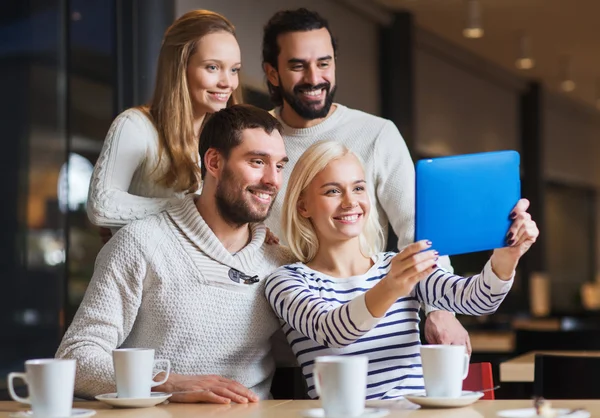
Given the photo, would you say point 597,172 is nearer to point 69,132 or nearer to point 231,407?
point 69,132

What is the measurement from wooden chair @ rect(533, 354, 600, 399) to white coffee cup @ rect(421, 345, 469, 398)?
151cm

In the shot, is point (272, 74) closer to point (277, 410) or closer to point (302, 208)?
point (302, 208)

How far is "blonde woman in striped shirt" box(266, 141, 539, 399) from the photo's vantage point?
2.01 metres

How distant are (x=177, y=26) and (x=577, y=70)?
8.03 m

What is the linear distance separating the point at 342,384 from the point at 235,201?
2.46 ft

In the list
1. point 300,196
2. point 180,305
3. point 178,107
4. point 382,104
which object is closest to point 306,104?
point 178,107

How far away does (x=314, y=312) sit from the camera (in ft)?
6.56

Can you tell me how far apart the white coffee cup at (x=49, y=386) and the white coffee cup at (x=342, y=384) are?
414mm

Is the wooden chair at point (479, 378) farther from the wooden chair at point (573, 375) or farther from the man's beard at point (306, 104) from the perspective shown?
the wooden chair at point (573, 375)

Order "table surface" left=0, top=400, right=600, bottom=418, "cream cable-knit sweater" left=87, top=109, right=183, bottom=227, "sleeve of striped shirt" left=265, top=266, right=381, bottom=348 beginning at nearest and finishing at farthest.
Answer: "table surface" left=0, top=400, right=600, bottom=418 < "sleeve of striped shirt" left=265, top=266, right=381, bottom=348 < "cream cable-knit sweater" left=87, top=109, right=183, bottom=227

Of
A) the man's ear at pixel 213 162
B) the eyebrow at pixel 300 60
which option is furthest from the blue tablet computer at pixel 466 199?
the eyebrow at pixel 300 60

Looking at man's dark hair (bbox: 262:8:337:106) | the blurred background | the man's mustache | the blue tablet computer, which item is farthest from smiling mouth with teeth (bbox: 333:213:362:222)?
the blurred background

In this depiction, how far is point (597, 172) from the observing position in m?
12.9

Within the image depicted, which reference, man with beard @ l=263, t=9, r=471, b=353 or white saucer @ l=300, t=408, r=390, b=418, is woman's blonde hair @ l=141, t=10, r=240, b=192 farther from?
white saucer @ l=300, t=408, r=390, b=418
